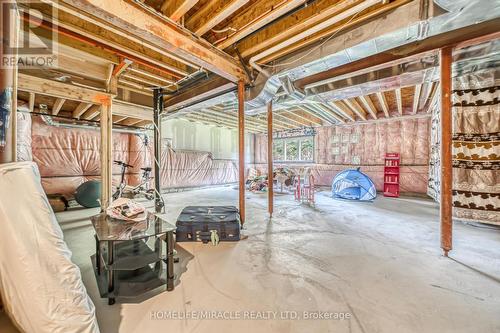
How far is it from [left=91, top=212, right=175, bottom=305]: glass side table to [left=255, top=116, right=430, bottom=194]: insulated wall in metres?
7.35

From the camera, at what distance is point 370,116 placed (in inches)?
276

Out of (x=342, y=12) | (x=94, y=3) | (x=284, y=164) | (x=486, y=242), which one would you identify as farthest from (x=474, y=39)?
(x=284, y=164)

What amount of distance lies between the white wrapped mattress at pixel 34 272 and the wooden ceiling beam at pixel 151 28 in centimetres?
146

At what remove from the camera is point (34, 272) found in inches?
39.9

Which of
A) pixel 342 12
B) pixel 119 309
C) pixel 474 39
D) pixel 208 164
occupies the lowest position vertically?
pixel 119 309

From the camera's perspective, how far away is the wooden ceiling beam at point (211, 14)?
1.95 m

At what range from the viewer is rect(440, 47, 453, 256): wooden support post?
220 centimetres

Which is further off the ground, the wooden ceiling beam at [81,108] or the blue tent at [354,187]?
the wooden ceiling beam at [81,108]

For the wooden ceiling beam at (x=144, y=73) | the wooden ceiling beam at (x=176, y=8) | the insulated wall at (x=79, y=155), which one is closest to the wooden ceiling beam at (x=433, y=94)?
the wooden ceiling beam at (x=176, y=8)

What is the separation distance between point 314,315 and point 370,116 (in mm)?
7345

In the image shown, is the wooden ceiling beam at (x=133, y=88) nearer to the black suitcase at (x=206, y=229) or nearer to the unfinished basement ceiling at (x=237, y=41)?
the unfinished basement ceiling at (x=237, y=41)

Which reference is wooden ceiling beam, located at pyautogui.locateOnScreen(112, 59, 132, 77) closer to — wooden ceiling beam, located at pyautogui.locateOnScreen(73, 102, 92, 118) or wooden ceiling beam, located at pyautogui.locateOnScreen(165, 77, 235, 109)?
wooden ceiling beam, located at pyautogui.locateOnScreen(165, 77, 235, 109)

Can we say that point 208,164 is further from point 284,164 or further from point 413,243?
point 413,243

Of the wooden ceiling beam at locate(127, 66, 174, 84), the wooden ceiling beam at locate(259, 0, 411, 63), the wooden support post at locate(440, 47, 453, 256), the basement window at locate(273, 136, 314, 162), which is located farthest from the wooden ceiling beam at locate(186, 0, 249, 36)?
the basement window at locate(273, 136, 314, 162)
